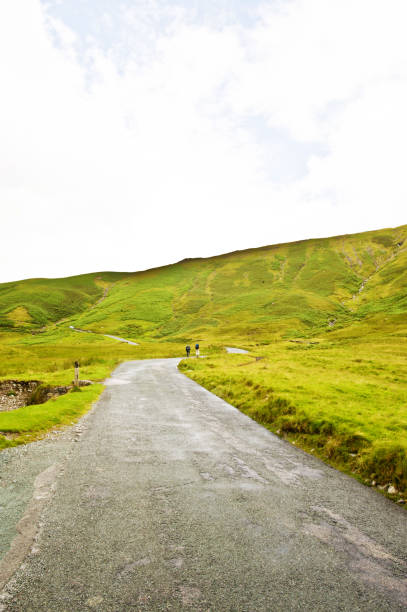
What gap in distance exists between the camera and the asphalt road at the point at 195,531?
5.11 m

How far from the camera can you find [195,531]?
6875 millimetres

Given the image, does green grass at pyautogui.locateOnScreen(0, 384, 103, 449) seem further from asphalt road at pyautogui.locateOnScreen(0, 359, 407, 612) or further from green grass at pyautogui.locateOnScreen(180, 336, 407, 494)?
green grass at pyautogui.locateOnScreen(180, 336, 407, 494)

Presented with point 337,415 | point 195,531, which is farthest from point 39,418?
point 337,415

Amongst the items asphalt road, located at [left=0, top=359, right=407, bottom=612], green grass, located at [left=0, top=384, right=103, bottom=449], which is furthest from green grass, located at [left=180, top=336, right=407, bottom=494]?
green grass, located at [left=0, top=384, right=103, bottom=449]

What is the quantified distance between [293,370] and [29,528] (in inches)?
1180

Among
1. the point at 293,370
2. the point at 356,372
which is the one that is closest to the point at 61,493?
the point at 293,370

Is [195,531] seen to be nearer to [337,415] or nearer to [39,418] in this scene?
[337,415]

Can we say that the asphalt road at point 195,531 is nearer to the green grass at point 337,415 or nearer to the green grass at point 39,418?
the green grass at point 337,415

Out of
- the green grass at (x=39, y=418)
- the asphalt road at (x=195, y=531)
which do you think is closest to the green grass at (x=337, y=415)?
the asphalt road at (x=195, y=531)

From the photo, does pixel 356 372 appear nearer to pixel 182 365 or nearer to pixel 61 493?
pixel 182 365

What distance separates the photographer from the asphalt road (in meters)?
5.11

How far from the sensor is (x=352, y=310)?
153 m

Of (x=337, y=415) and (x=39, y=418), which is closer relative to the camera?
(x=337, y=415)

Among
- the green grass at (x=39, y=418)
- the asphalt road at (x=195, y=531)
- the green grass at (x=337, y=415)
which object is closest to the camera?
the asphalt road at (x=195, y=531)
